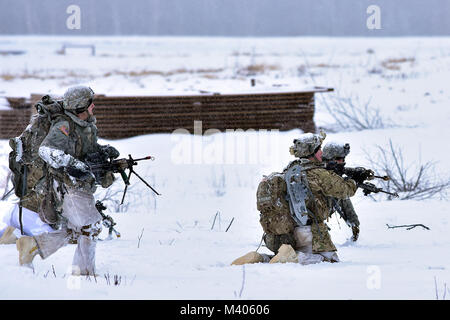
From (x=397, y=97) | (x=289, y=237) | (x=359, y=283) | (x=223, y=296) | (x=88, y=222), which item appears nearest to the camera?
(x=223, y=296)

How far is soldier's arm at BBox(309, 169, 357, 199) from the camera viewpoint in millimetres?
5473

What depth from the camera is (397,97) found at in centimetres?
2002

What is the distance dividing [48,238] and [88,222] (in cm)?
36

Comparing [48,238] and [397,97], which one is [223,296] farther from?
[397,97]

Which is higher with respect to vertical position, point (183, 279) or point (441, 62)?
point (441, 62)

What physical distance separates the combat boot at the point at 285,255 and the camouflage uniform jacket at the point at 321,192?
0.19 meters

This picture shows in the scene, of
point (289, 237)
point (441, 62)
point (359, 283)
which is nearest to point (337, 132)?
point (289, 237)

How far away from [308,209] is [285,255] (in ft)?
1.35

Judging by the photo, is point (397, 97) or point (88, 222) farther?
point (397, 97)

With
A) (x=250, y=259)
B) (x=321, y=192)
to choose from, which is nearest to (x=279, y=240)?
(x=250, y=259)

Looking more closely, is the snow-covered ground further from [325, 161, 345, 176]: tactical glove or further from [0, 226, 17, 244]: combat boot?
[325, 161, 345, 176]: tactical glove

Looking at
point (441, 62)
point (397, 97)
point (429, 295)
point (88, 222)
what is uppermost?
point (441, 62)

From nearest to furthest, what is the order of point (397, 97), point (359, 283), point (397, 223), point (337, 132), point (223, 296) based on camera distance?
point (223, 296)
point (359, 283)
point (397, 223)
point (337, 132)
point (397, 97)

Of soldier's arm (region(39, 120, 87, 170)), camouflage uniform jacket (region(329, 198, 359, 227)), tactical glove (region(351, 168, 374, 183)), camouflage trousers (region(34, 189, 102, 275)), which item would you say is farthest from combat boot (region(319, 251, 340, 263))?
soldier's arm (region(39, 120, 87, 170))
